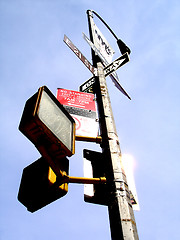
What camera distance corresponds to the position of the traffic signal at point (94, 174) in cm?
272

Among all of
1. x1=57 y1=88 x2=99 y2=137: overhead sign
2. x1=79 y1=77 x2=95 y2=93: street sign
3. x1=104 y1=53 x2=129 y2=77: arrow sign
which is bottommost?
x1=57 y1=88 x2=99 y2=137: overhead sign

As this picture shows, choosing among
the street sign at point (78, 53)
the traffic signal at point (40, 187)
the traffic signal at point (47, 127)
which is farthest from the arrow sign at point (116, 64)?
the traffic signal at point (40, 187)

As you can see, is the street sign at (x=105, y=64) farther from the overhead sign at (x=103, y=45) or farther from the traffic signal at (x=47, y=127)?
the traffic signal at (x=47, y=127)

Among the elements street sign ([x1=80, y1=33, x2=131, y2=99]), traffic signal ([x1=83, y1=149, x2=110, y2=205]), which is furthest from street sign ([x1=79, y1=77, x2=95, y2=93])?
traffic signal ([x1=83, y1=149, x2=110, y2=205])

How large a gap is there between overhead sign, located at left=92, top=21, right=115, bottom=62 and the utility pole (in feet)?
9.36

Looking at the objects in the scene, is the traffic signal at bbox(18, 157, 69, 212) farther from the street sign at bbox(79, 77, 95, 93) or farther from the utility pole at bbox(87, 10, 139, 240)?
the street sign at bbox(79, 77, 95, 93)

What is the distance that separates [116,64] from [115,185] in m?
3.74

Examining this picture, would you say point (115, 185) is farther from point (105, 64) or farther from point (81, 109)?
point (105, 64)

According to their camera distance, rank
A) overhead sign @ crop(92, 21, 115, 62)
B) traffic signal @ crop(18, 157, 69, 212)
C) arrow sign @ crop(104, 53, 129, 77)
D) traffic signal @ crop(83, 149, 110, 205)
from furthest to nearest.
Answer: overhead sign @ crop(92, 21, 115, 62), arrow sign @ crop(104, 53, 129, 77), traffic signal @ crop(83, 149, 110, 205), traffic signal @ crop(18, 157, 69, 212)

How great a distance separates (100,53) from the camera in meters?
5.57

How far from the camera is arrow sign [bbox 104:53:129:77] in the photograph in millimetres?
5100

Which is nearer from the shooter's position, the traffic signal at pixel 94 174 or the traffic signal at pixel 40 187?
the traffic signal at pixel 40 187

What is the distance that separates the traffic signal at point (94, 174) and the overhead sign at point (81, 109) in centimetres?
49

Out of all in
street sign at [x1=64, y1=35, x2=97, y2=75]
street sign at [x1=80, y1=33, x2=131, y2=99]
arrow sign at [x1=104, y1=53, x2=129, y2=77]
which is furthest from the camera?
street sign at [x1=80, y1=33, x2=131, y2=99]
